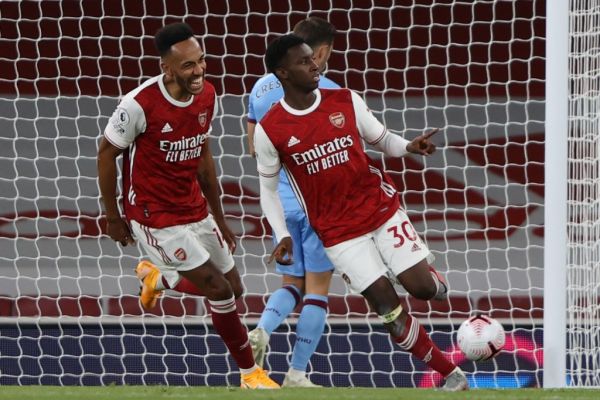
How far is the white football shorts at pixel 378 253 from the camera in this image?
5.42m

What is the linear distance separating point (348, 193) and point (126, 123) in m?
0.99

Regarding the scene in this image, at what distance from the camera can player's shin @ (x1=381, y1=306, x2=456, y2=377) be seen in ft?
17.7

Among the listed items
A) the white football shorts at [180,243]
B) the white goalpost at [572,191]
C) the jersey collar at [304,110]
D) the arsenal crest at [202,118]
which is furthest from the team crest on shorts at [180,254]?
the white goalpost at [572,191]

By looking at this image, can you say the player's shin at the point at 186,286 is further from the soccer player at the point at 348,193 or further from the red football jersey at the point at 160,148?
the soccer player at the point at 348,193

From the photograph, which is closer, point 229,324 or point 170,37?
point 170,37

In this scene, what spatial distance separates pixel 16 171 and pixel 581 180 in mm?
5337

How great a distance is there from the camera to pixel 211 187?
611cm

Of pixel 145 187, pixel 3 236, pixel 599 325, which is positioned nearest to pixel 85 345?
pixel 3 236

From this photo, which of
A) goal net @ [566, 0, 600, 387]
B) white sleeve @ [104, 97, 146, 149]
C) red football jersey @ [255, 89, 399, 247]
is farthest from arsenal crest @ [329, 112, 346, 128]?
goal net @ [566, 0, 600, 387]

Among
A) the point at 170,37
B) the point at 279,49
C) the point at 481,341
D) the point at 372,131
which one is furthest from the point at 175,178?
the point at 481,341

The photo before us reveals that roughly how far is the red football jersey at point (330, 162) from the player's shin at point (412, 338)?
1.21 feet

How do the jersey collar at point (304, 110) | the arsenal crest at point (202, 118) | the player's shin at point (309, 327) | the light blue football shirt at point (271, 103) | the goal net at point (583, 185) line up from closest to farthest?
1. the jersey collar at point (304, 110)
2. the arsenal crest at point (202, 118)
3. the goal net at point (583, 185)
4. the player's shin at point (309, 327)
5. the light blue football shirt at point (271, 103)

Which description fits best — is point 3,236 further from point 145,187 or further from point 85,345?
point 145,187

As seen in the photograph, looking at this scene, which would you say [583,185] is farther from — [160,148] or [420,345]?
[160,148]
